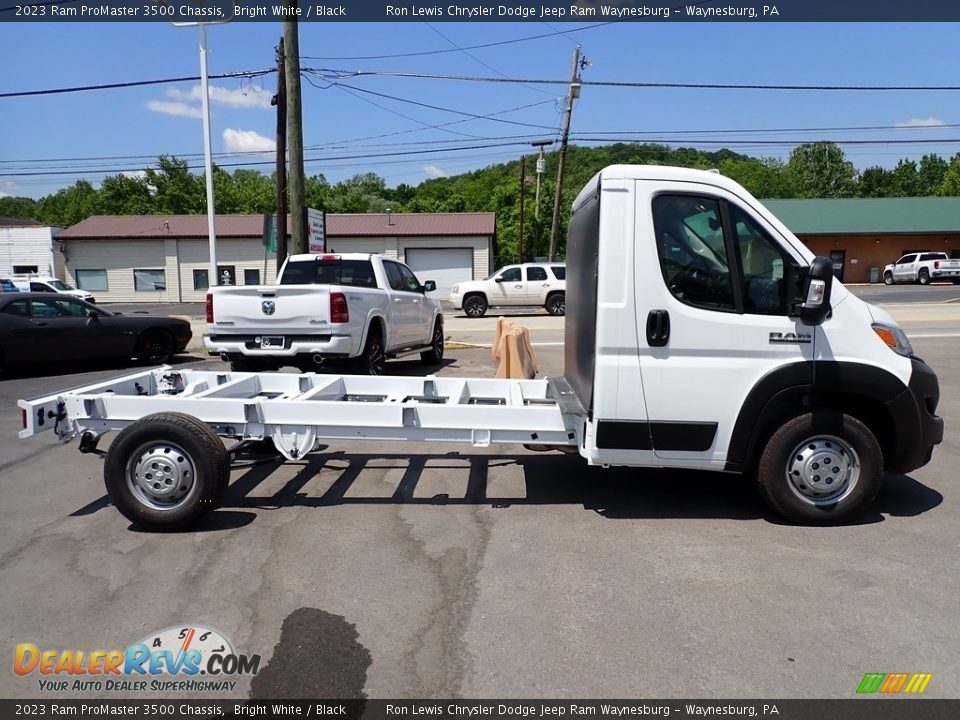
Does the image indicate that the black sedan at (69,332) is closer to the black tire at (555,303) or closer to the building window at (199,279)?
the black tire at (555,303)

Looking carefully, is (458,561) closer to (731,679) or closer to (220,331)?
(731,679)

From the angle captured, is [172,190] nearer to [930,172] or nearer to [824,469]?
[824,469]

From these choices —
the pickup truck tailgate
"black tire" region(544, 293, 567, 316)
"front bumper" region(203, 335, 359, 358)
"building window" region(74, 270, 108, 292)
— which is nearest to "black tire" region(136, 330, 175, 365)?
"front bumper" region(203, 335, 359, 358)

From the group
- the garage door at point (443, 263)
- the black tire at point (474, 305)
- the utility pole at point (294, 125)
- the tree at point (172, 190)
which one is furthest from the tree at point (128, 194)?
the utility pole at point (294, 125)

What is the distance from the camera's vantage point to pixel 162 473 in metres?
4.79

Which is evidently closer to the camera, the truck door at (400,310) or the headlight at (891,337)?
the headlight at (891,337)

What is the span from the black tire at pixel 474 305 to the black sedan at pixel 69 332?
13.8 meters

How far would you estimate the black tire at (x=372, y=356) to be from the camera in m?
10.1

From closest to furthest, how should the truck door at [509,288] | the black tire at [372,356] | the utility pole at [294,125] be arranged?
the black tire at [372,356]
the utility pole at [294,125]
the truck door at [509,288]

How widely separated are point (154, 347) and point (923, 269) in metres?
42.8

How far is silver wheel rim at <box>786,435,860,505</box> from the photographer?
4.73 meters

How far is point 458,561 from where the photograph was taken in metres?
4.39

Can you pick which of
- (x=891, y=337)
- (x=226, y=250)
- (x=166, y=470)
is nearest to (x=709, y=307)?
(x=891, y=337)

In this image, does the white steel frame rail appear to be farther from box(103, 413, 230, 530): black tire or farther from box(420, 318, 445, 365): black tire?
box(420, 318, 445, 365): black tire
